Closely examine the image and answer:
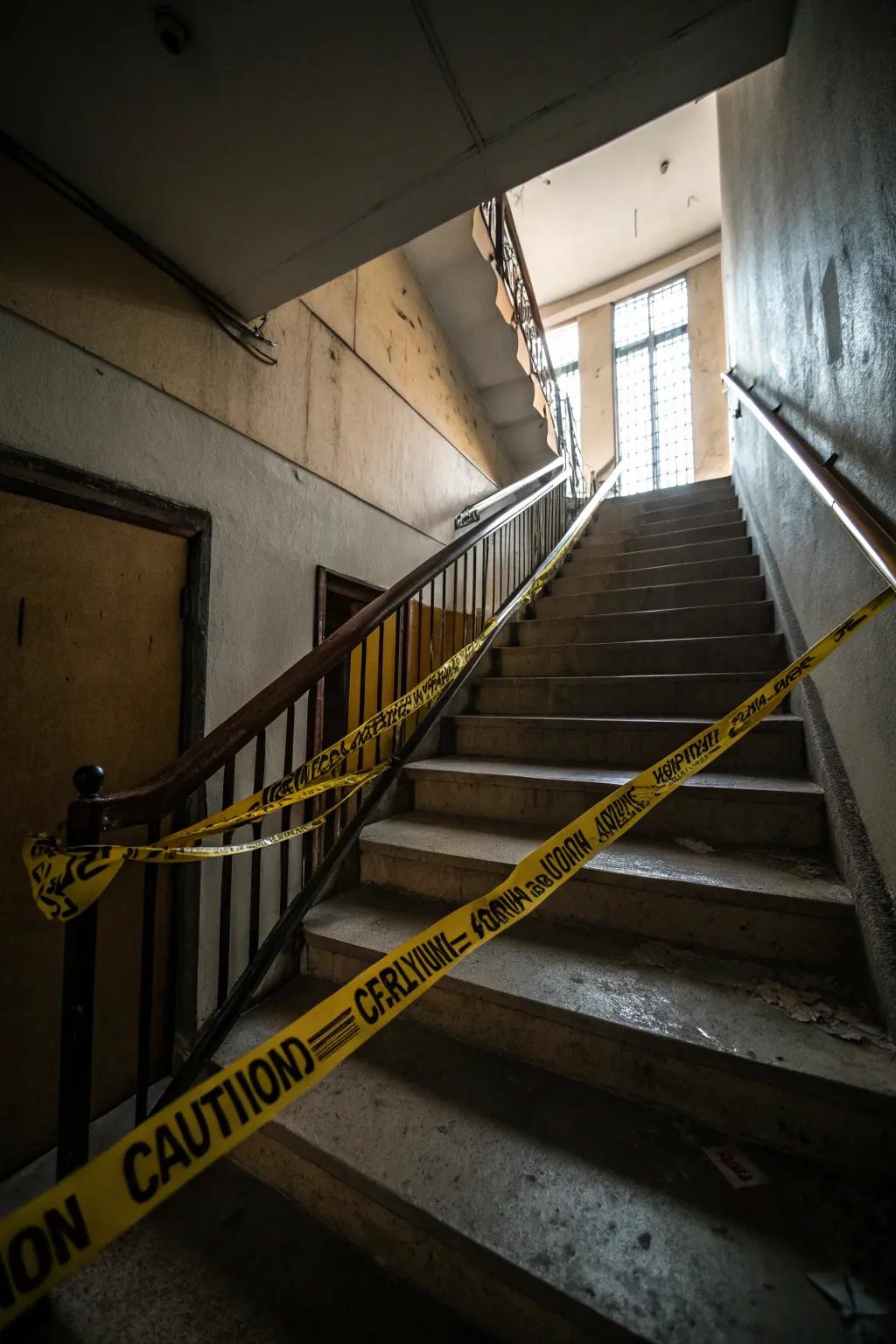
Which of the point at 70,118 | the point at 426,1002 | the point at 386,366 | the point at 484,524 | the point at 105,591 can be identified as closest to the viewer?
the point at 70,118

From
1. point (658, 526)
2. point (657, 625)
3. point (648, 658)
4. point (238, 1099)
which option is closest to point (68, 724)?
point (238, 1099)

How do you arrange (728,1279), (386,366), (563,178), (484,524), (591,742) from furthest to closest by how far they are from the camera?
1. (563,178)
2. (386,366)
3. (484,524)
4. (591,742)
5. (728,1279)

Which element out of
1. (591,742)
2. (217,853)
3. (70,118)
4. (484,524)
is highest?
(70,118)

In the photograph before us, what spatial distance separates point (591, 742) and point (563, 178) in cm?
943

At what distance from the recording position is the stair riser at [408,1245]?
3.38ft

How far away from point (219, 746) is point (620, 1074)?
138 centimetres

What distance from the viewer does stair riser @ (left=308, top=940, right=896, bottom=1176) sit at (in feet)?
3.66

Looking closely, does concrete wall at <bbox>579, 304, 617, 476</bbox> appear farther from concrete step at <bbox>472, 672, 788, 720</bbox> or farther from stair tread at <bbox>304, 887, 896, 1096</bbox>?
stair tread at <bbox>304, 887, 896, 1096</bbox>

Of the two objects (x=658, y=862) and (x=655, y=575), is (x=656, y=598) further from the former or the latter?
(x=658, y=862)

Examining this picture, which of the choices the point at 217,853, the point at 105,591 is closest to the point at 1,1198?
the point at 217,853

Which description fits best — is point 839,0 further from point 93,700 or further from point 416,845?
point 93,700

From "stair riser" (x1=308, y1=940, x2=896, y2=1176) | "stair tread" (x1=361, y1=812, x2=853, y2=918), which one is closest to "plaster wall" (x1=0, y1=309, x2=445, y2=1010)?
"stair tread" (x1=361, y1=812, x2=853, y2=918)

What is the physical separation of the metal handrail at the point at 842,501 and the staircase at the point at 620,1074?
3.02 feet

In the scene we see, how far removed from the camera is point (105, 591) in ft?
5.77
